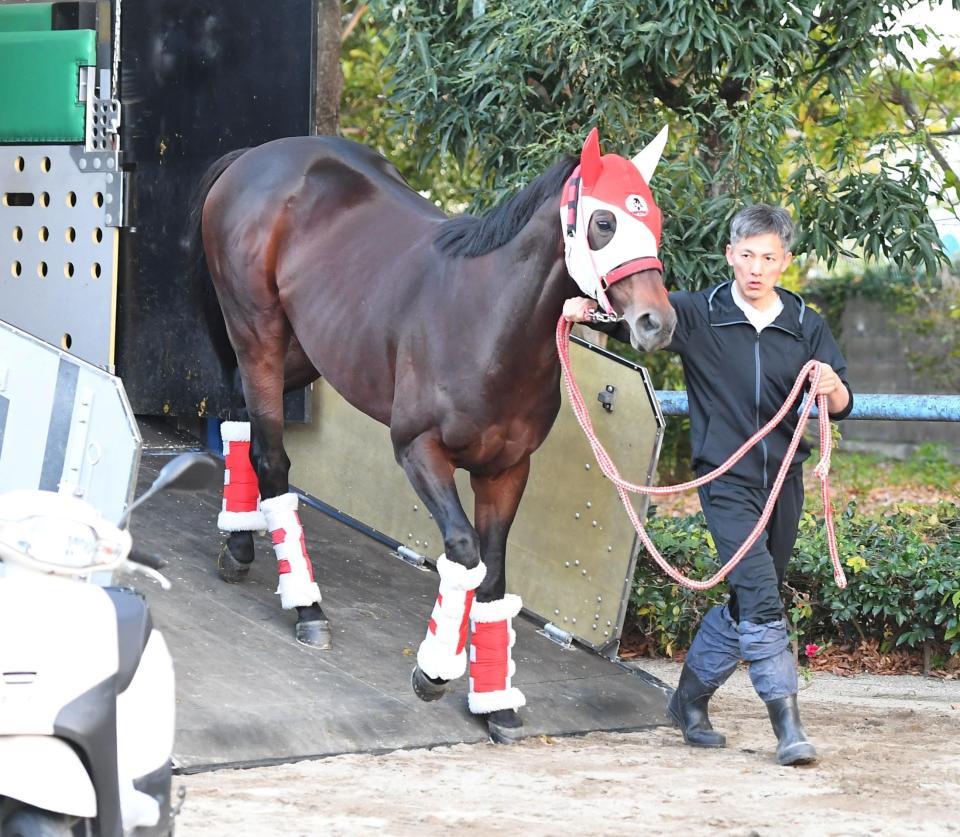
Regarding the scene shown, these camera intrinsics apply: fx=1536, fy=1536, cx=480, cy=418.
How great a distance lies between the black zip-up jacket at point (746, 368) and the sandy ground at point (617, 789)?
0.91 metres

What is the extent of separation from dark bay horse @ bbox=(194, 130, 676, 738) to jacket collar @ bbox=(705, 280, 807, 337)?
1.24 ft

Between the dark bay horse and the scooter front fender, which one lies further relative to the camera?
the dark bay horse

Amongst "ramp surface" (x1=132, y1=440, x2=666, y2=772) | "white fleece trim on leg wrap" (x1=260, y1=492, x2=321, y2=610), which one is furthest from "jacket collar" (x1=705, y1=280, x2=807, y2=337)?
"white fleece trim on leg wrap" (x1=260, y1=492, x2=321, y2=610)

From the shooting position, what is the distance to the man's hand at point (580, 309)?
466 centimetres

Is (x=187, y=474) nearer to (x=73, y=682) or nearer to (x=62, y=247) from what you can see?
(x=73, y=682)

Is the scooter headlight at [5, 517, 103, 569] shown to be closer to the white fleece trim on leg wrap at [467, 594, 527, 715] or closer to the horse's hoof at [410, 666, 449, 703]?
the horse's hoof at [410, 666, 449, 703]

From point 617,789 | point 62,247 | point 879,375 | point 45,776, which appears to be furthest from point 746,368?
point 879,375

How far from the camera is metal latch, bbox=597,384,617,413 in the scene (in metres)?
5.65

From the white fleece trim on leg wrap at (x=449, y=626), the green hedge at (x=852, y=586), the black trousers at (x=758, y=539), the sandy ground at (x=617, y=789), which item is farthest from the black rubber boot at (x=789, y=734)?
the green hedge at (x=852, y=586)

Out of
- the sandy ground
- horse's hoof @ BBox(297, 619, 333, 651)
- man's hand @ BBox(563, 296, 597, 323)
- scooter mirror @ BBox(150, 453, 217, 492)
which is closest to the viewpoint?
scooter mirror @ BBox(150, 453, 217, 492)

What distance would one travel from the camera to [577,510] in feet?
19.4

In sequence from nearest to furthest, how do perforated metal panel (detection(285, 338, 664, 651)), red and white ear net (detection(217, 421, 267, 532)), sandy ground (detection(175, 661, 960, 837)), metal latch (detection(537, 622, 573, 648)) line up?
sandy ground (detection(175, 661, 960, 837))
perforated metal panel (detection(285, 338, 664, 651))
metal latch (detection(537, 622, 573, 648))
red and white ear net (detection(217, 421, 267, 532))

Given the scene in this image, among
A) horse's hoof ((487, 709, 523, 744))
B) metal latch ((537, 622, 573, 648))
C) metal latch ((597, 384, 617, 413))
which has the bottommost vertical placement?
metal latch ((537, 622, 573, 648))

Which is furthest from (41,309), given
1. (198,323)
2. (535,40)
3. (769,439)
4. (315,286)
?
(769,439)
